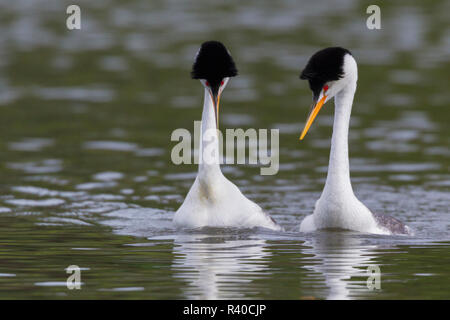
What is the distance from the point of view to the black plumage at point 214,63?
48.6ft

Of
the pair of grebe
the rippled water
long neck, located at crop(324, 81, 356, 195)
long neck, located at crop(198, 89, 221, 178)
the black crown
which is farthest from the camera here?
long neck, located at crop(198, 89, 221, 178)

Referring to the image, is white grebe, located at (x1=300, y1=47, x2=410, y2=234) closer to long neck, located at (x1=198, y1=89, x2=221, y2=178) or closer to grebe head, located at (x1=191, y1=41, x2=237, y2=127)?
grebe head, located at (x1=191, y1=41, x2=237, y2=127)

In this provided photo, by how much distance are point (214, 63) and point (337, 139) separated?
209 cm

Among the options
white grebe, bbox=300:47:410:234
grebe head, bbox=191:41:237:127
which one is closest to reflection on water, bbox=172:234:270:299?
white grebe, bbox=300:47:410:234

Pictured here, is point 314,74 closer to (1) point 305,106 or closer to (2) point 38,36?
(1) point 305,106

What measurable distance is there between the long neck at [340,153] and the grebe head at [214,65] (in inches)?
65.7

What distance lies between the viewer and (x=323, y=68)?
48.6 feet

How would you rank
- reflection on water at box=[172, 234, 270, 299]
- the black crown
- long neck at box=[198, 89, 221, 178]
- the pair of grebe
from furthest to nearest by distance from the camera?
long neck at box=[198, 89, 221, 178] < the pair of grebe < the black crown < reflection on water at box=[172, 234, 270, 299]

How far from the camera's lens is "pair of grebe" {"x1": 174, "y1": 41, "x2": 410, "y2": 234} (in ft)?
48.8

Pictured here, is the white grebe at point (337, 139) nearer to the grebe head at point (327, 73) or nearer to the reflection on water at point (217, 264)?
the grebe head at point (327, 73)

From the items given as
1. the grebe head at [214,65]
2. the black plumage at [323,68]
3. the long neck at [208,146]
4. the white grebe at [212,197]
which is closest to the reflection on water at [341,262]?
the white grebe at [212,197]

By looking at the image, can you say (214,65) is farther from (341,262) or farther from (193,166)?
(193,166)

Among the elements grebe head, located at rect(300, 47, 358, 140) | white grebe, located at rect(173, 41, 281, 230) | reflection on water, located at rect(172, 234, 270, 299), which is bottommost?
reflection on water, located at rect(172, 234, 270, 299)

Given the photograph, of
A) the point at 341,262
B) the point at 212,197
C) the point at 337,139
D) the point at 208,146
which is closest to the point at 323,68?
the point at 337,139
